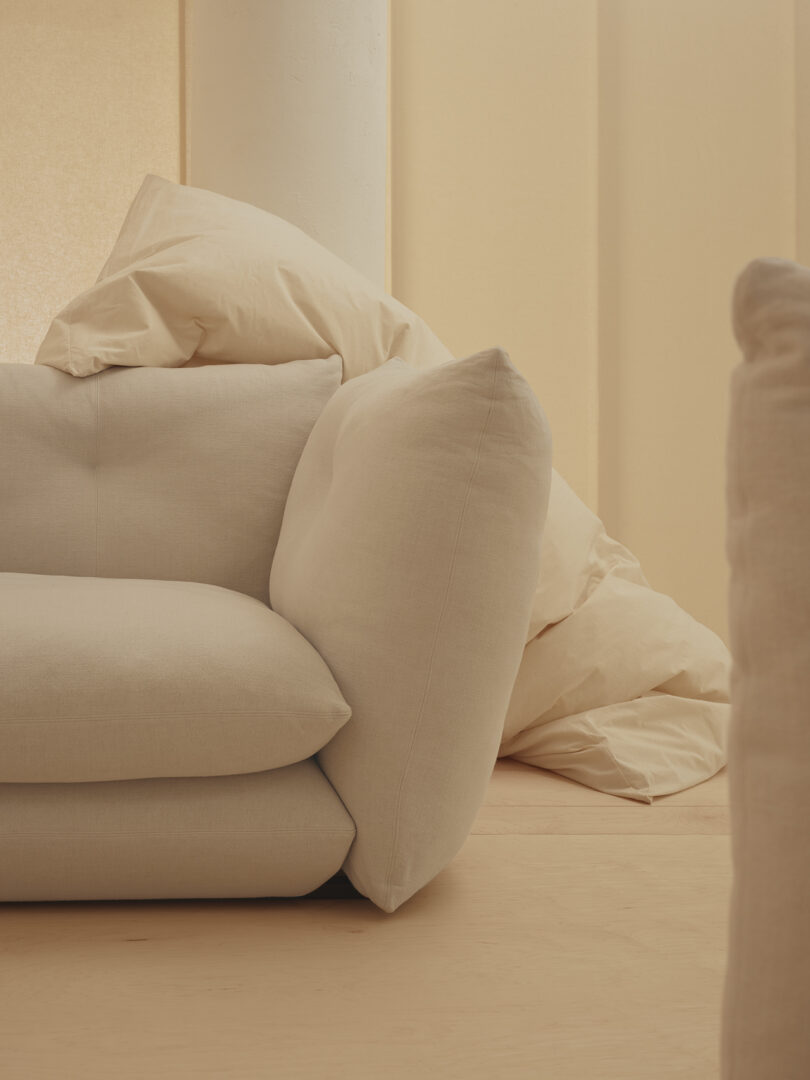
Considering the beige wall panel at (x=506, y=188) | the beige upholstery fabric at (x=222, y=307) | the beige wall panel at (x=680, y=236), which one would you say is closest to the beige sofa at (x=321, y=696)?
the beige upholstery fabric at (x=222, y=307)

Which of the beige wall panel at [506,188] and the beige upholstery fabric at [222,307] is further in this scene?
the beige wall panel at [506,188]

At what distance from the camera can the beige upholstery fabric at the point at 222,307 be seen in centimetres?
181

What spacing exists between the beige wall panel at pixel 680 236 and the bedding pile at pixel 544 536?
1.69m

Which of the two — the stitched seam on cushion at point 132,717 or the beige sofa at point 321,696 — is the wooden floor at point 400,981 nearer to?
the beige sofa at point 321,696

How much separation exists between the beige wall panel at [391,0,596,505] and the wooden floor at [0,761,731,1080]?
245 cm

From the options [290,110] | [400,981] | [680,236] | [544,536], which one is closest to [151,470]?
[544,536]

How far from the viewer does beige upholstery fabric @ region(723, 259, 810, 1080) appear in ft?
1.42

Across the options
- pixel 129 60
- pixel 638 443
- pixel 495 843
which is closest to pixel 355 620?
pixel 495 843

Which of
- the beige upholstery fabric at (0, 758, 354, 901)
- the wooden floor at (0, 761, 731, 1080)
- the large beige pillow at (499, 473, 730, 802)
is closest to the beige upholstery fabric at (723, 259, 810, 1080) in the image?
the wooden floor at (0, 761, 731, 1080)

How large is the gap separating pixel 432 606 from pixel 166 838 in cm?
38

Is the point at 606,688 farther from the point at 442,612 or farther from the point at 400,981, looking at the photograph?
the point at 400,981

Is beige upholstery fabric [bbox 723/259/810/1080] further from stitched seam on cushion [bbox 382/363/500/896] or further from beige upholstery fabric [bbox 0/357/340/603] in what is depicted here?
beige upholstery fabric [bbox 0/357/340/603]

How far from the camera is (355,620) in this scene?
111 centimetres

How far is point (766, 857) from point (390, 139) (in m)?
3.40
